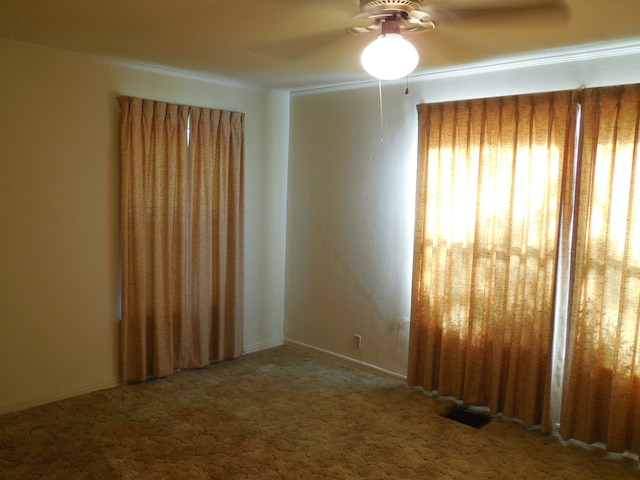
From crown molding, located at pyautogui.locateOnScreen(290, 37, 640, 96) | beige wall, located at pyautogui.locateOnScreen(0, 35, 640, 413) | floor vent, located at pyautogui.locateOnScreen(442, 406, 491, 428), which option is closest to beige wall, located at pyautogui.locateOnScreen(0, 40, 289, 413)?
beige wall, located at pyautogui.locateOnScreen(0, 35, 640, 413)

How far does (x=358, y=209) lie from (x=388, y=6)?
2449 millimetres

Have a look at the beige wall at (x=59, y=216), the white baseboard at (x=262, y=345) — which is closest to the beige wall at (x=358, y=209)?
the white baseboard at (x=262, y=345)

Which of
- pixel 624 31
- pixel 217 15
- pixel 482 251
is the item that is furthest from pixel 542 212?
pixel 217 15

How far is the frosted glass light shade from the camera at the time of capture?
2.38m

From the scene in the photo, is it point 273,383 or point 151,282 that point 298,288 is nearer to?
A: point 273,383

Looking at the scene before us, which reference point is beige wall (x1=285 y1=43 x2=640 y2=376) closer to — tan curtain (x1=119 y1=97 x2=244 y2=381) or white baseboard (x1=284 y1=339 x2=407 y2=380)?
white baseboard (x1=284 y1=339 x2=407 y2=380)

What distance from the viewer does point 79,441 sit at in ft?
10.7

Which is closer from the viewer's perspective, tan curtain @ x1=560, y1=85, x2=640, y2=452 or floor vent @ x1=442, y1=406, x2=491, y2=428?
tan curtain @ x1=560, y1=85, x2=640, y2=452

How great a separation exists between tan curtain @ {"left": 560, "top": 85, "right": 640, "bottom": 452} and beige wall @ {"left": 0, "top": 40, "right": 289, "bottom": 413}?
10.4 ft

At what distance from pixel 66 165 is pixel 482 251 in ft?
10.2

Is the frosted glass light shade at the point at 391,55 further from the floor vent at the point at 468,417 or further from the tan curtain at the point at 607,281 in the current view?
the floor vent at the point at 468,417

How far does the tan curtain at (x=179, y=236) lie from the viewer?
4.10 m

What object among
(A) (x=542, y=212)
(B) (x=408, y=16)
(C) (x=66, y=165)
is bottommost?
(A) (x=542, y=212)

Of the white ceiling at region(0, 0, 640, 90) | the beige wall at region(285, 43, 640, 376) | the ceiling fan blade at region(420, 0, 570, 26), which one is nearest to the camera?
the ceiling fan blade at region(420, 0, 570, 26)
